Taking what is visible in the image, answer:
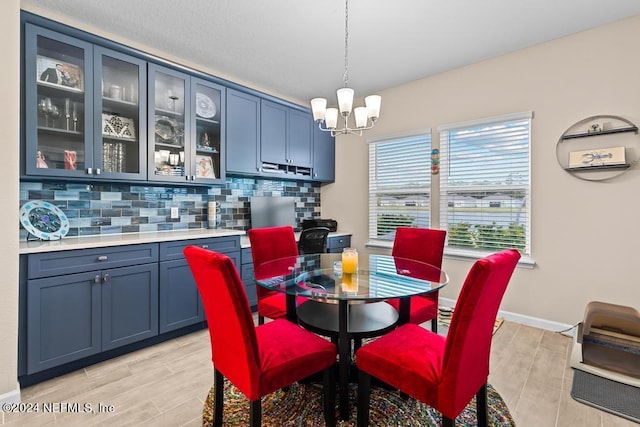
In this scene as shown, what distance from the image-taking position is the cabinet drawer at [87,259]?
6.57ft

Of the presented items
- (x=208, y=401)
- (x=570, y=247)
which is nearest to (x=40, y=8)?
(x=208, y=401)

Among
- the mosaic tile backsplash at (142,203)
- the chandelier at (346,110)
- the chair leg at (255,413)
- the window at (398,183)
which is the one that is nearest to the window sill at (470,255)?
the window at (398,183)

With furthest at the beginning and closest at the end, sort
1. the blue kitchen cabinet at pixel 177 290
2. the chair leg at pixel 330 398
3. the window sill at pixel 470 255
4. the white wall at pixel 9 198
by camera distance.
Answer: the window sill at pixel 470 255 < the blue kitchen cabinet at pixel 177 290 < the white wall at pixel 9 198 < the chair leg at pixel 330 398

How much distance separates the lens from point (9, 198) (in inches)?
70.4

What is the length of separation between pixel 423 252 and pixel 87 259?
102 inches

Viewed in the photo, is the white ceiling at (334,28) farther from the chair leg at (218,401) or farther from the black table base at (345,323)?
the chair leg at (218,401)

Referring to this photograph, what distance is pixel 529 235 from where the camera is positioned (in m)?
3.01

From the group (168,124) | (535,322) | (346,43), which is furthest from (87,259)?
(535,322)

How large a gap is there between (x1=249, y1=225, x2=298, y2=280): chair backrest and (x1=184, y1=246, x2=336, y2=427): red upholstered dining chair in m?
1.01

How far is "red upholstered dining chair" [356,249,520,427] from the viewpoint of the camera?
1.16 meters

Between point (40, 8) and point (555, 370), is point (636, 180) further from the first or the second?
point (40, 8)

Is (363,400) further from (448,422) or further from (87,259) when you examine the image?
(87,259)

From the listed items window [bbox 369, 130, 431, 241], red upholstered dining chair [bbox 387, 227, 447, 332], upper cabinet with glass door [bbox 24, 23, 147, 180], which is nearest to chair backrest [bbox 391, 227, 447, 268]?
red upholstered dining chair [bbox 387, 227, 447, 332]

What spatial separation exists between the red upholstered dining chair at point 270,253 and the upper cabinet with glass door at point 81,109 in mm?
1201
